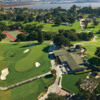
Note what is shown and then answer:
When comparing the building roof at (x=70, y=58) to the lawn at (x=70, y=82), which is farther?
the building roof at (x=70, y=58)

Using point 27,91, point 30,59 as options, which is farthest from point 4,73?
point 27,91

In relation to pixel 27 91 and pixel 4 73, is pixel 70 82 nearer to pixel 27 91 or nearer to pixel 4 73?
pixel 27 91

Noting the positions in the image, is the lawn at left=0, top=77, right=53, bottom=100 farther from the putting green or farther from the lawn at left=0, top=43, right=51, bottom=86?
the putting green

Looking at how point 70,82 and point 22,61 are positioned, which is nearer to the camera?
point 70,82

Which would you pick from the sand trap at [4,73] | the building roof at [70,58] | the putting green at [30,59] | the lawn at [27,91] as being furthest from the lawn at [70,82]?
the sand trap at [4,73]

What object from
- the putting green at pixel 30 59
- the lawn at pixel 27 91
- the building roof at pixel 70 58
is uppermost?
the building roof at pixel 70 58

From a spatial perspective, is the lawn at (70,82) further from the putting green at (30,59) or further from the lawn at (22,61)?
the putting green at (30,59)
